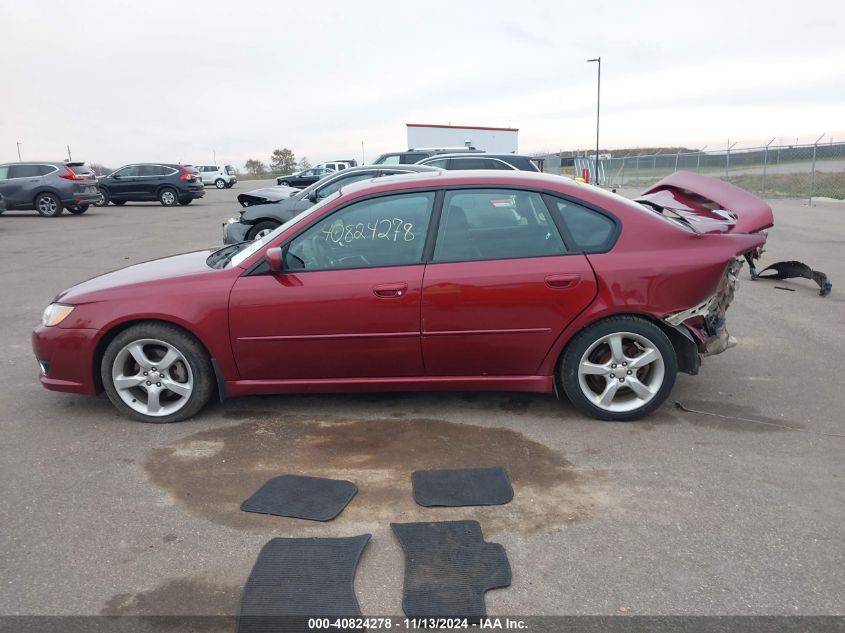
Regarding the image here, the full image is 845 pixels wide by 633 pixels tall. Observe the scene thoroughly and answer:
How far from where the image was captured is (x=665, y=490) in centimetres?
355

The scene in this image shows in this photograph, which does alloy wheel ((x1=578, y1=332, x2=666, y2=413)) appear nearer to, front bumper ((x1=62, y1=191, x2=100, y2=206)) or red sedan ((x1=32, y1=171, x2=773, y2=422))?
red sedan ((x1=32, y1=171, x2=773, y2=422))

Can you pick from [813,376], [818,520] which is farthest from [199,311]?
[813,376]

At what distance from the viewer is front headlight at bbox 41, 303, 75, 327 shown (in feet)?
14.7

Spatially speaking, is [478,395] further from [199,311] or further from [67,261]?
[67,261]

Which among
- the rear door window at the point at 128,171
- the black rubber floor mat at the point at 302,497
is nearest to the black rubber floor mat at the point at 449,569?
the black rubber floor mat at the point at 302,497

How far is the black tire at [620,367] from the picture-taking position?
4289 mm

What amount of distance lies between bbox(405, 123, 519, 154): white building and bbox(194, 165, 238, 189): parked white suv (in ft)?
51.5

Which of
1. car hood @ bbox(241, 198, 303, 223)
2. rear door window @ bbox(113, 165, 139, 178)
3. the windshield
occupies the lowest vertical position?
car hood @ bbox(241, 198, 303, 223)

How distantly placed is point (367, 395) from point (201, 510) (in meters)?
1.71

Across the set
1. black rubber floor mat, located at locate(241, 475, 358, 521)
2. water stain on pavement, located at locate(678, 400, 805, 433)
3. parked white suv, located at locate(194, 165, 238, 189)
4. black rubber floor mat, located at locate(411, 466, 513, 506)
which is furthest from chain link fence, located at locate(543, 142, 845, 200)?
parked white suv, located at locate(194, 165, 238, 189)

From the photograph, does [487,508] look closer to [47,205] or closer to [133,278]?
[133,278]

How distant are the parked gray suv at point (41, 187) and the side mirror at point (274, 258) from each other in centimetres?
1944

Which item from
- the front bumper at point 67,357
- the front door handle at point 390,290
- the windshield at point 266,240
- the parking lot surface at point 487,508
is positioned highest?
the windshield at point 266,240

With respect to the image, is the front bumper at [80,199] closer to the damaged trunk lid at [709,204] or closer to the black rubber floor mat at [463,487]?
the damaged trunk lid at [709,204]
